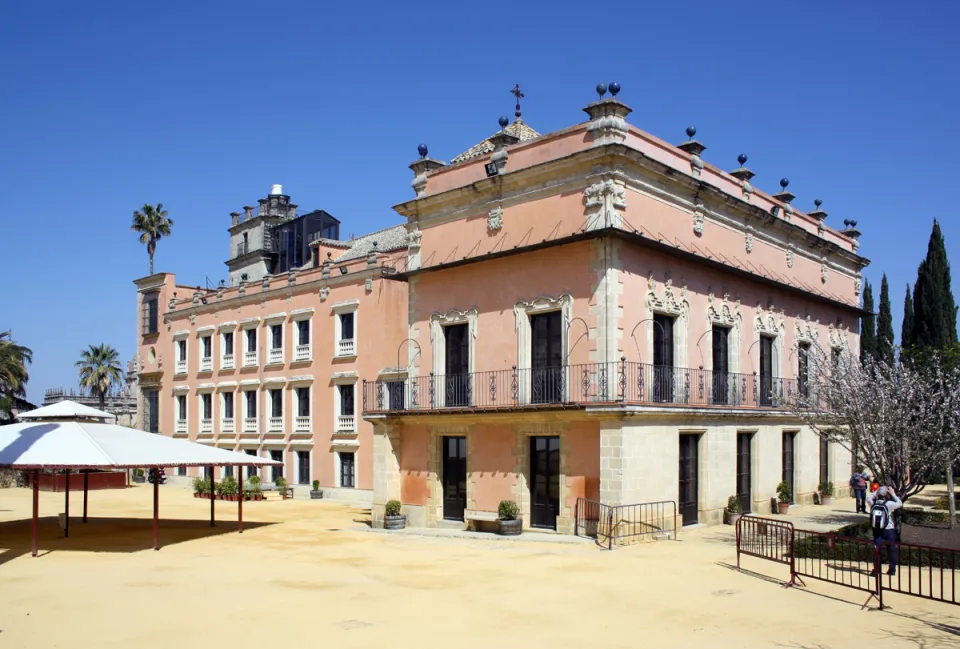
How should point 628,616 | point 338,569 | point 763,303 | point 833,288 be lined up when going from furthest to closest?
point 833,288
point 763,303
point 338,569
point 628,616

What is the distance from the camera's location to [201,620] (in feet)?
41.7

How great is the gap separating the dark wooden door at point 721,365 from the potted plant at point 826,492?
7.28 metres

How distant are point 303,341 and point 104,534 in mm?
15963

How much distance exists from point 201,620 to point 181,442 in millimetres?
11526

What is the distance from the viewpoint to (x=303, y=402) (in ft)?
124

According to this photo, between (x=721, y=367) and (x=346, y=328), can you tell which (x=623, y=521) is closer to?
(x=721, y=367)

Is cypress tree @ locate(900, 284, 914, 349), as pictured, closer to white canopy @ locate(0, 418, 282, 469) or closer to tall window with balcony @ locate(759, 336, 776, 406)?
tall window with balcony @ locate(759, 336, 776, 406)

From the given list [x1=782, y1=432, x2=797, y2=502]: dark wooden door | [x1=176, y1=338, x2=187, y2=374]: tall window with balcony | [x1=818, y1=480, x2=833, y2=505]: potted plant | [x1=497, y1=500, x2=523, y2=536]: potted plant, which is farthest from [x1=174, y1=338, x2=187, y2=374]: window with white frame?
[x1=818, y1=480, x2=833, y2=505]: potted plant

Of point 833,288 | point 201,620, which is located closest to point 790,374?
point 833,288

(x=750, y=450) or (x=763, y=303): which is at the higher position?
(x=763, y=303)

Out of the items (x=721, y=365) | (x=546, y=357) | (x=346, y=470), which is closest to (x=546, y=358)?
(x=546, y=357)

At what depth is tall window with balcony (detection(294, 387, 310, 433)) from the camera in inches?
1471

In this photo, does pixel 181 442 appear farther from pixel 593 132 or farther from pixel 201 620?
pixel 593 132

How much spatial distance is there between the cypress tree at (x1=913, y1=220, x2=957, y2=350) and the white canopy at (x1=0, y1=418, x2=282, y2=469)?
3712 centimetres
